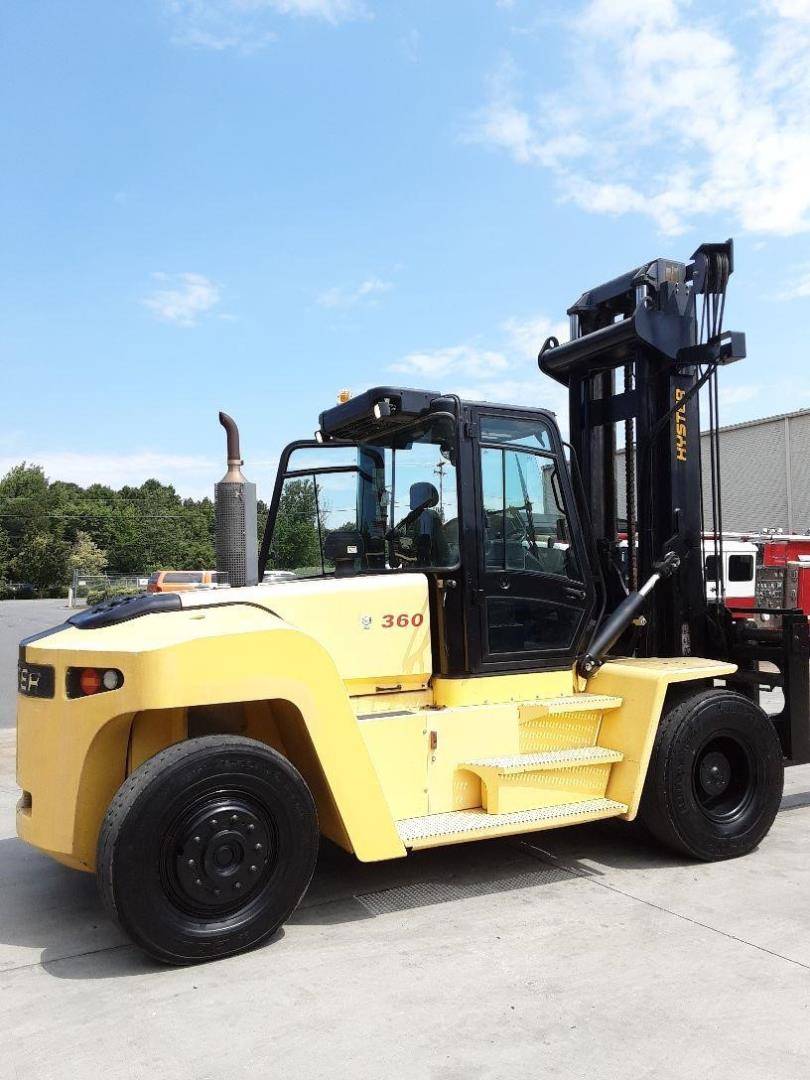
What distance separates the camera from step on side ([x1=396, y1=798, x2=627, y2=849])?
4562 millimetres

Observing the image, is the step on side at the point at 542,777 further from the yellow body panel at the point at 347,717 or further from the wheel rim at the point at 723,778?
the wheel rim at the point at 723,778

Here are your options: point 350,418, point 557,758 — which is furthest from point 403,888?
point 350,418

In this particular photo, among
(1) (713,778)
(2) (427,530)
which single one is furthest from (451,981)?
(1) (713,778)

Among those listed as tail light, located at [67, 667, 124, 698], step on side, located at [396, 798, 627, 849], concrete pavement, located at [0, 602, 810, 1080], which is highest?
tail light, located at [67, 667, 124, 698]

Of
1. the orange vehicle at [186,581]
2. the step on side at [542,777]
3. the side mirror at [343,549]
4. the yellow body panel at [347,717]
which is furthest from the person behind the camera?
the side mirror at [343,549]

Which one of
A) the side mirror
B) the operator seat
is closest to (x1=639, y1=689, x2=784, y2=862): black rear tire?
the operator seat

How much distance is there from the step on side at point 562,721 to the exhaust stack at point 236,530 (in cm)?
175

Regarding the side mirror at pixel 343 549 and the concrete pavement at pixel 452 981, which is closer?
the concrete pavement at pixel 452 981

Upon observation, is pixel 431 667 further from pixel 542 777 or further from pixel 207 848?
pixel 207 848

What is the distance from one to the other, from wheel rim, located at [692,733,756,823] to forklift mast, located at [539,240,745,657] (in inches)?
29.1

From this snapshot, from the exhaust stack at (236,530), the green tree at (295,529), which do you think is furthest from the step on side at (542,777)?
the green tree at (295,529)

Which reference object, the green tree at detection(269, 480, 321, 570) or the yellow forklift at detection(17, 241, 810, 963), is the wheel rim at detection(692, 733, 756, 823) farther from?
the green tree at detection(269, 480, 321, 570)

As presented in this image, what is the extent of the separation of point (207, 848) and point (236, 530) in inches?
68.9

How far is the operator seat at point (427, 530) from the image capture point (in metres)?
5.09
